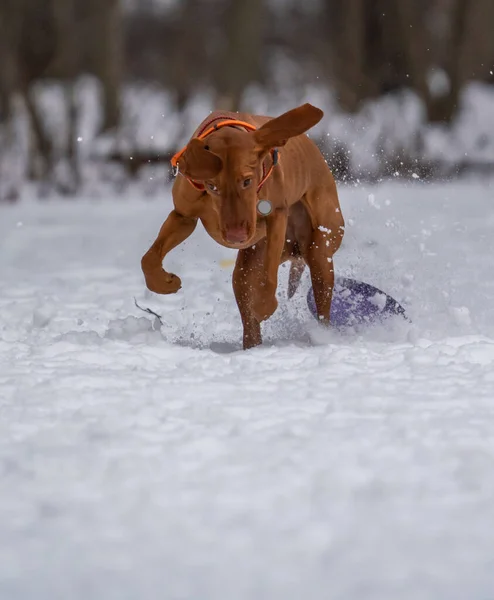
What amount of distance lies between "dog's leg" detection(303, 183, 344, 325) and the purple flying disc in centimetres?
13

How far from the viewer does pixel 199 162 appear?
394 cm

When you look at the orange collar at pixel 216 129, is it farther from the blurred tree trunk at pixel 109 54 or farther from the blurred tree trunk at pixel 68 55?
the blurred tree trunk at pixel 109 54

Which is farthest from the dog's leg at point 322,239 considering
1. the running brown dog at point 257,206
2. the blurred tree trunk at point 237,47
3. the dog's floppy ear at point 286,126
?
the blurred tree trunk at point 237,47

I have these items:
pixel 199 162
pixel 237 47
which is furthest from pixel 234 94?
pixel 199 162

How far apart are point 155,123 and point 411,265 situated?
1014 centimetres

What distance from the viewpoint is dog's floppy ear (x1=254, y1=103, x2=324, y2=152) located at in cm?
405

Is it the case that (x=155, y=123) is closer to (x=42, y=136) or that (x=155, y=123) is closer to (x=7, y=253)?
(x=42, y=136)

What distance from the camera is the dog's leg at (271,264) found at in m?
4.40

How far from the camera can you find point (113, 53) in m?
16.4

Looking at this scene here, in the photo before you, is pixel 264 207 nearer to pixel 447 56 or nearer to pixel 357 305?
pixel 357 305

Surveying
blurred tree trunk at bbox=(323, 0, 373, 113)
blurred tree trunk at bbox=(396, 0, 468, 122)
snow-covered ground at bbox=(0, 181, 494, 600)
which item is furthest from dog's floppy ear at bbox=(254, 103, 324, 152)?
blurred tree trunk at bbox=(323, 0, 373, 113)

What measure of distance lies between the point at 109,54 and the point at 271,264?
495 inches

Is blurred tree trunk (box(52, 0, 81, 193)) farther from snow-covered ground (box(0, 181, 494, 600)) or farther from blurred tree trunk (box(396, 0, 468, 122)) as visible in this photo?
snow-covered ground (box(0, 181, 494, 600))

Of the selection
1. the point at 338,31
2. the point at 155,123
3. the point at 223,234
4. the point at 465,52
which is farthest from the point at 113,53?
the point at 223,234
